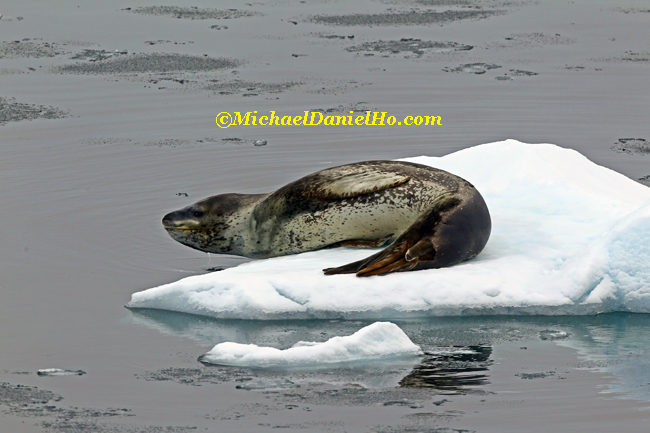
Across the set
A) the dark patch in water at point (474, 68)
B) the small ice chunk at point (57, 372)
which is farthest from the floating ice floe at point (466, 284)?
the dark patch in water at point (474, 68)

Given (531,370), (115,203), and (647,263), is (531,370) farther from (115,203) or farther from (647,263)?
(115,203)

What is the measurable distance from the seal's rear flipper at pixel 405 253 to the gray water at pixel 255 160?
589 mm

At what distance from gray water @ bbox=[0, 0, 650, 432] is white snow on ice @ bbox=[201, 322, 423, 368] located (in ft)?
0.39

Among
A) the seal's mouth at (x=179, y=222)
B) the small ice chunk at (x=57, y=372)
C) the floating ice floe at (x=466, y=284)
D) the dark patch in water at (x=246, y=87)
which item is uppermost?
the dark patch in water at (x=246, y=87)

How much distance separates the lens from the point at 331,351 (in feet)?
18.7

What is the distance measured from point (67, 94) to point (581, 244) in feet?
25.5

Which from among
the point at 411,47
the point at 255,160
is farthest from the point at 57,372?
the point at 411,47

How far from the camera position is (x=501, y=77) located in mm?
14062

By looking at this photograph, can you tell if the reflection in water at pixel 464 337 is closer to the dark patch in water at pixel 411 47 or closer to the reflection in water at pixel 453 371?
the reflection in water at pixel 453 371

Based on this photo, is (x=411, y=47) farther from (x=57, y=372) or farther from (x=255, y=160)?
(x=57, y=372)

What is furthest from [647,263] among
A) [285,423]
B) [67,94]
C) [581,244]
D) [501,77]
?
[67,94]

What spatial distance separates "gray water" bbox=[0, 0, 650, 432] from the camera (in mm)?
5129

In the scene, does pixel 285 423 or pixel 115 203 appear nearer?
pixel 285 423

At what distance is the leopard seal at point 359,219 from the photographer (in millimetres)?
7074
